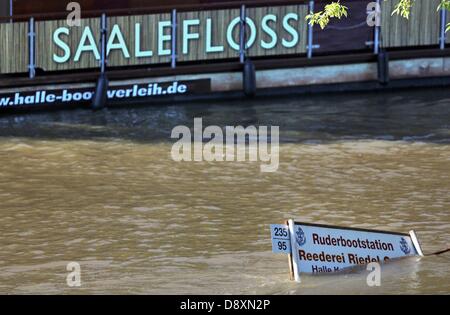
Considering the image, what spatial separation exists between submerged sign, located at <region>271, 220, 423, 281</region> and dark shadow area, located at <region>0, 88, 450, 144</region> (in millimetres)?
7465

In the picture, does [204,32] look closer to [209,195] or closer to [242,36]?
[242,36]

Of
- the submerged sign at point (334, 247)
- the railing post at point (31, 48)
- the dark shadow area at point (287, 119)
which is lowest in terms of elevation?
the submerged sign at point (334, 247)

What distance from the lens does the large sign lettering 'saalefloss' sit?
2283 centimetres

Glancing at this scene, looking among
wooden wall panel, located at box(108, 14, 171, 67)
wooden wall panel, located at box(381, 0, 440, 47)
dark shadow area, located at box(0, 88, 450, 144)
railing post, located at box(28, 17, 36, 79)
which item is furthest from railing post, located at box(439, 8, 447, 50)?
railing post, located at box(28, 17, 36, 79)

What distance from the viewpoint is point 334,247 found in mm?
12305

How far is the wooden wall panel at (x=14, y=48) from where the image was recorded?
73.3 feet

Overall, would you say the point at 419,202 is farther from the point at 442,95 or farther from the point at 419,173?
the point at 442,95

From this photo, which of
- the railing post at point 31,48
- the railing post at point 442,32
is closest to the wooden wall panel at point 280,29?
the railing post at point 442,32

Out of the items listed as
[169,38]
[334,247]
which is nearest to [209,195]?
[334,247]

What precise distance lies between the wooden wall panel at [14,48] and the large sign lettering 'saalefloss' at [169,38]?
0.28m

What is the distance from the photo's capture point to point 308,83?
24328 millimetres

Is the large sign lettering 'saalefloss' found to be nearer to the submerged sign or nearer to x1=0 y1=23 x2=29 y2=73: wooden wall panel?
x1=0 y1=23 x2=29 y2=73: wooden wall panel

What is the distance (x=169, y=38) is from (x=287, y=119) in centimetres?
334

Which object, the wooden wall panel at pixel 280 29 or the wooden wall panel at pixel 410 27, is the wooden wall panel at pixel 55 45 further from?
the wooden wall panel at pixel 410 27
